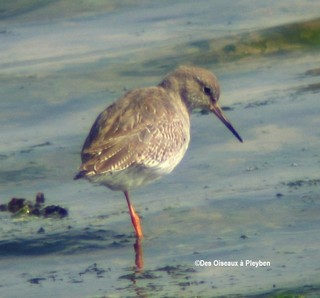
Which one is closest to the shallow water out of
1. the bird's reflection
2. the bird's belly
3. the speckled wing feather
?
the bird's reflection

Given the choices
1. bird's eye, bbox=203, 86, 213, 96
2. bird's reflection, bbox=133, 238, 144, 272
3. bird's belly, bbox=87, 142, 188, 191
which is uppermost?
bird's eye, bbox=203, 86, 213, 96

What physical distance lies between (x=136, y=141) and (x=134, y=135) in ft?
0.17

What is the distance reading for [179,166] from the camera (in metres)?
9.44

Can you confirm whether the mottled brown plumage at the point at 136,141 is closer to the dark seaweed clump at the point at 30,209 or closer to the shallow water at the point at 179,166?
the shallow water at the point at 179,166

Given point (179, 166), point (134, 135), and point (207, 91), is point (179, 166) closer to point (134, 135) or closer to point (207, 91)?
point (207, 91)

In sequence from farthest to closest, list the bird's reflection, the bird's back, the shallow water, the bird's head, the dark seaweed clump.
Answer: the bird's head, the dark seaweed clump, the bird's back, the bird's reflection, the shallow water

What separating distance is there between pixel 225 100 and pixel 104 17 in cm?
411

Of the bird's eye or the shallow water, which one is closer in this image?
the shallow water

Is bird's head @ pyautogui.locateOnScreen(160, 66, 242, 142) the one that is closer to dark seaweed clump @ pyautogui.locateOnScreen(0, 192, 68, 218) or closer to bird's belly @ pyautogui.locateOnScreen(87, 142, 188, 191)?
bird's belly @ pyautogui.locateOnScreen(87, 142, 188, 191)

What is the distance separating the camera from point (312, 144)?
375 inches

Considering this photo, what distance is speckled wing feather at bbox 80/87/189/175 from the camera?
7.85 m

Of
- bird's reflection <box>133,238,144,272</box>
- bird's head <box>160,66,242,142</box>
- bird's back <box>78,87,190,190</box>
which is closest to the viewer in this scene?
bird's reflection <box>133,238,144,272</box>

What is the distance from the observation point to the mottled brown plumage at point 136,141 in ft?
25.7

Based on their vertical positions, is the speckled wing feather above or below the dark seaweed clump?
above
